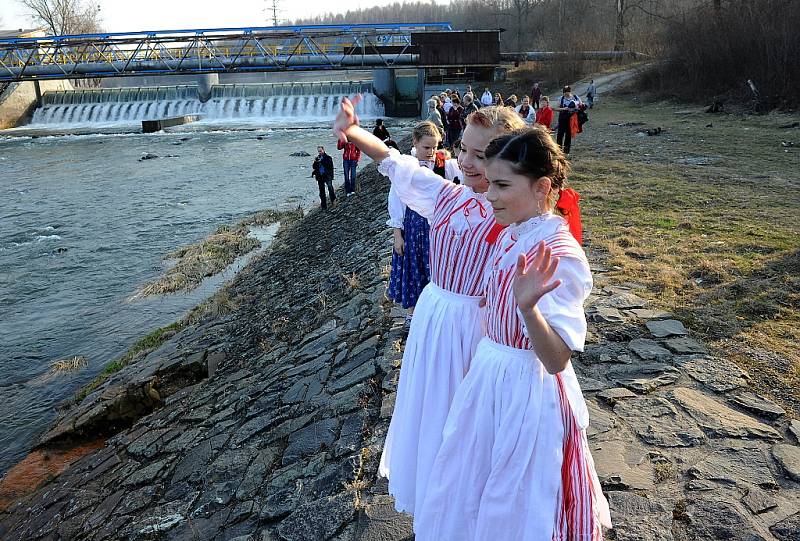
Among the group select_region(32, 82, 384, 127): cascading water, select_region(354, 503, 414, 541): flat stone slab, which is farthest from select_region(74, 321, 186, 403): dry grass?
select_region(32, 82, 384, 127): cascading water

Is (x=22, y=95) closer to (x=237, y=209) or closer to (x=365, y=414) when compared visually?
(x=237, y=209)

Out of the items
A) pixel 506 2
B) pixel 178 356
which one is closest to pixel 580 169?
pixel 178 356

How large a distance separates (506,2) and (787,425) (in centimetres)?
6623

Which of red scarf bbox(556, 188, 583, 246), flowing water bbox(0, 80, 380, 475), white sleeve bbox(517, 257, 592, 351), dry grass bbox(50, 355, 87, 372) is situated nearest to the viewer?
white sleeve bbox(517, 257, 592, 351)

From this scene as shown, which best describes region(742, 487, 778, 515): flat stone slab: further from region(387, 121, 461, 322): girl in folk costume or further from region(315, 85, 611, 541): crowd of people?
region(387, 121, 461, 322): girl in folk costume

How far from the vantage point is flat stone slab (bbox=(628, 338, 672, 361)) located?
470 centimetres

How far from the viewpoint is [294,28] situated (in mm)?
36062

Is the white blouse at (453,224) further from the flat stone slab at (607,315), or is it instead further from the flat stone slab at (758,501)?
the flat stone slab at (607,315)

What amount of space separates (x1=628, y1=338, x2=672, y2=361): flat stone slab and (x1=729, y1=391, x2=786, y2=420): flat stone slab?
2.15 ft

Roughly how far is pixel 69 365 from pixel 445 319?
27.0 ft

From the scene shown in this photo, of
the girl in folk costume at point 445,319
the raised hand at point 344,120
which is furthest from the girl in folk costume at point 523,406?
the raised hand at point 344,120

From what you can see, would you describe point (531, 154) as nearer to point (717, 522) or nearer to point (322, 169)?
point (717, 522)

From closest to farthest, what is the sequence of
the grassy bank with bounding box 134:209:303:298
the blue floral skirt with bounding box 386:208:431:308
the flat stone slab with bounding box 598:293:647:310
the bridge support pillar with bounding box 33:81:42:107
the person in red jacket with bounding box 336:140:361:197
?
the blue floral skirt with bounding box 386:208:431:308, the flat stone slab with bounding box 598:293:647:310, the grassy bank with bounding box 134:209:303:298, the person in red jacket with bounding box 336:140:361:197, the bridge support pillar with bounding box 33:81:42:107

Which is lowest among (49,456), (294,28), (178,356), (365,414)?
(49,456)
